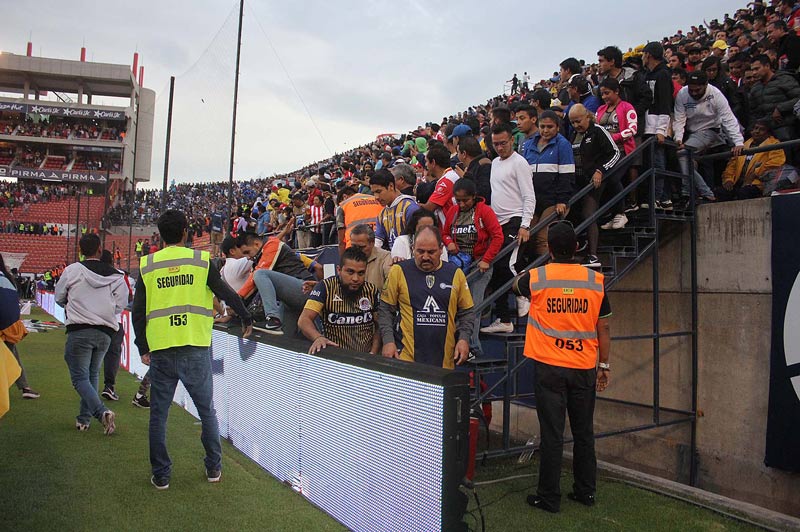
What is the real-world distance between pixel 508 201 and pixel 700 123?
2808mm

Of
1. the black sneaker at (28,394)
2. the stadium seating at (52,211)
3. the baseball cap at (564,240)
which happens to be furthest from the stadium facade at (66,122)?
the baseball cap at (564,240)

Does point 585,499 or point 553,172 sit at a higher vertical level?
point 553,172

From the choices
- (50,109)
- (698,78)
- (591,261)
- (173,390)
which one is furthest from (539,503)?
(50,109)

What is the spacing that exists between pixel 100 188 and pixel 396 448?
2436 inches

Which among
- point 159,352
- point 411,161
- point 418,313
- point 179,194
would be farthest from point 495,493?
point 179,194

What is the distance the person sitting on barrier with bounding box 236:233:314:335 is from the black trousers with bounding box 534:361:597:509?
100 inches

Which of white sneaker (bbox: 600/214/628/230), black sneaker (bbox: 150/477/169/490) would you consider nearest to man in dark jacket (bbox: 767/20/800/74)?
white sneaker (bbox: 600/214/628/230)

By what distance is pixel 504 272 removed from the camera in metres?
5.48

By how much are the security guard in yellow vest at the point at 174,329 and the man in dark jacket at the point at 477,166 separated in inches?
102

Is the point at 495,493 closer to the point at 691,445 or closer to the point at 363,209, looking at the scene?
the point at 691,445

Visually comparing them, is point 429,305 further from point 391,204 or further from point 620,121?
point 620,121

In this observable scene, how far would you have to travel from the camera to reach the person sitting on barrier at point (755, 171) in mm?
6211

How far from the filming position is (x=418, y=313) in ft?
14.6

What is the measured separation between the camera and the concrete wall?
5477 mm
